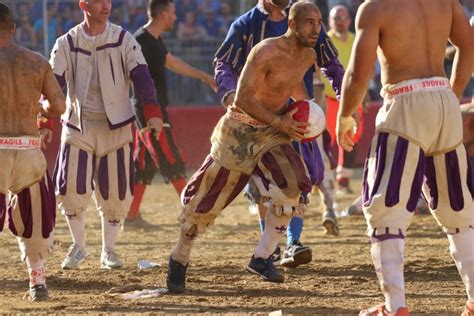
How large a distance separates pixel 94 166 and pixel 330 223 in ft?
9.76

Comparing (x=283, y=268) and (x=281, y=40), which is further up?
(x=281, y=40)

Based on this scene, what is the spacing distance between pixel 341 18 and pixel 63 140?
5.61 metres

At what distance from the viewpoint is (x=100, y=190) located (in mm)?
9773

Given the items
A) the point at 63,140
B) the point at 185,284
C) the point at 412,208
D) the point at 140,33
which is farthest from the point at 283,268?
the point at 140,33

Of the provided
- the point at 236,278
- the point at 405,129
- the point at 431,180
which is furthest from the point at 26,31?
the point at 405,129

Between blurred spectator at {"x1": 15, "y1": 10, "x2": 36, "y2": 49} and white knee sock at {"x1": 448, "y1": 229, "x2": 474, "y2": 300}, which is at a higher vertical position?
blurred spectator at {"x1": 15, "y1": 10, "x2": 36, "y2": 49}

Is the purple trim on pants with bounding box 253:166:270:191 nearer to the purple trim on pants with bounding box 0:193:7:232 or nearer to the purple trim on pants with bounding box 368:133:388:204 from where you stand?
the purple trim on pants with bounding box 368:133:388:204

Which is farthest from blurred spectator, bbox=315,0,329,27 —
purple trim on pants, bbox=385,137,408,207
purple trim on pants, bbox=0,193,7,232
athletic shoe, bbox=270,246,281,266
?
purple trim on pants, bbox=385,137,408,207

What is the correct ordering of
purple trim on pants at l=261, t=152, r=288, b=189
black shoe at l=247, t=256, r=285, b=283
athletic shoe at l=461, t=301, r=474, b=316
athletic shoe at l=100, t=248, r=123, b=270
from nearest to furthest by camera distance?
athletic shoe at l=461, t=301, r=474, b=316, purple trim on pants at l=261, t=152, r=288, b=189, black shoe at l=247, t=256, r=285, b=283, athletic shoe at l=100, t=248, r=123, b=270

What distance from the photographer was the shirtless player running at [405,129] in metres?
6.94

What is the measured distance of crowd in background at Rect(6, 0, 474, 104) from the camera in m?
17.4

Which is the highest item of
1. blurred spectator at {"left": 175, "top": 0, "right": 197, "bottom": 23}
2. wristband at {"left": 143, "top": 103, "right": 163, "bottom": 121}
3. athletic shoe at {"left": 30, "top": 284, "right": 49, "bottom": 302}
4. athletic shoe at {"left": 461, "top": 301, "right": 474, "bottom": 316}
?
blurred spectator at {"left": 175, "top": 0, "right": 197, "bottom": 23}

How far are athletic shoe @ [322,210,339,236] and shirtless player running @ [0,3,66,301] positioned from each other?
13.7 ft

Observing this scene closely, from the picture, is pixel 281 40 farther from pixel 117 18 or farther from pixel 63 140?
pixel 117 18
